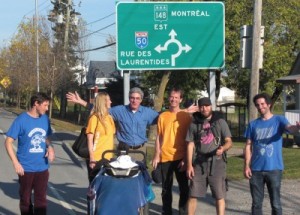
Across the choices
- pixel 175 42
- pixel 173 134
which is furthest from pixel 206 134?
pixel 175 42

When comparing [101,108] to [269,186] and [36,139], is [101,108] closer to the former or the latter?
[36,139]

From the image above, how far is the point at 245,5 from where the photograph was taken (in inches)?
1259

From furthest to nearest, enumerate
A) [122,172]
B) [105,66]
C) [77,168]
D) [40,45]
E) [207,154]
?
[105,66]
[40,45]
[77,168]
[207,154]
[122,172]

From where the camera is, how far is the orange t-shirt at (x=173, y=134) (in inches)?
305

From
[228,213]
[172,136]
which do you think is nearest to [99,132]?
[172,136]

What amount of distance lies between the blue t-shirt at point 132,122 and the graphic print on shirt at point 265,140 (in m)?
1.71

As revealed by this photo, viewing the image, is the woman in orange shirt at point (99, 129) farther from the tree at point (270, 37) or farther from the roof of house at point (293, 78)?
the tree at point (270, 37)

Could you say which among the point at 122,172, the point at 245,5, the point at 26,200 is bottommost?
the point at 26,200

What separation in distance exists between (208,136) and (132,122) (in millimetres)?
1286

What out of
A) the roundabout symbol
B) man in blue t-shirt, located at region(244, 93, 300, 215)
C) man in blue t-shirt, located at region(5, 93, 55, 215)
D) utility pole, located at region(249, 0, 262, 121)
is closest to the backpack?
man in blue t-shirt, located at region(244, 93, 300, 215)

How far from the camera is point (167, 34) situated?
13953 millimetres

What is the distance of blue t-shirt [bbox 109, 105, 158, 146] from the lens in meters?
8.12

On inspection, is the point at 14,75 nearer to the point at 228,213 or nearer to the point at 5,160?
the point at 5,160

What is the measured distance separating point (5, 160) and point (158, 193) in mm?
7579
